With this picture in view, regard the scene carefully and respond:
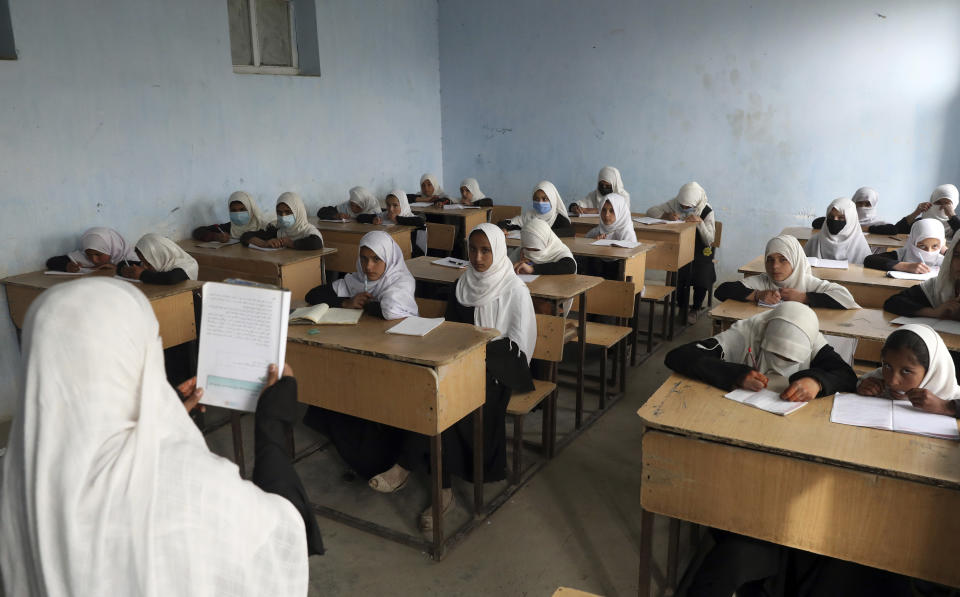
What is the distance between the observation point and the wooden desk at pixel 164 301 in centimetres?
371

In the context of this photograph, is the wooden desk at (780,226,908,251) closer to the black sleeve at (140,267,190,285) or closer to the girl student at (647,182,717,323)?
the girl student at (647,182,717,323)

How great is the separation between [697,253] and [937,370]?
3.83m

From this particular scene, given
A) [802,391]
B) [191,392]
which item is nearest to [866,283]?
[802,391]

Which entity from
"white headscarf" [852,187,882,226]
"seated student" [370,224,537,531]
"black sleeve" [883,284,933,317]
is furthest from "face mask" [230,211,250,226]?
"white headscarf" [852,187,882,226]

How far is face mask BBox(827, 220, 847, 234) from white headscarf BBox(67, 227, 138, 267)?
15.4 ft

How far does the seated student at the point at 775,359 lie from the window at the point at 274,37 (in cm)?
485

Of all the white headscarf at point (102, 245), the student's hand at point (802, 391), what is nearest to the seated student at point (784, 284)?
the student's hand at point (802, 391)

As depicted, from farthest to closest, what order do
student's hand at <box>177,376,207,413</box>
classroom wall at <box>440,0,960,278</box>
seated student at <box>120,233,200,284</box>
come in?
1. classroom wall at <box>440,0,960,278</box>
2. seated student at <box>120,233,200,284</box>
3. student's hand at <box>177,376,207,413</box>

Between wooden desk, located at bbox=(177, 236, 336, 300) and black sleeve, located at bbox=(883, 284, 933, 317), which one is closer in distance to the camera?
black sleeve, located at bbox=(883, 284, 933, 317)

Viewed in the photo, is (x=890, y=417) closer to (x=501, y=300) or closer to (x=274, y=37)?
(x=501, y=300)

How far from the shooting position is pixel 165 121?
514cm

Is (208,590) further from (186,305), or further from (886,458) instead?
(186,305)

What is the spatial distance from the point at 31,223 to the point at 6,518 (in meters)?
3.84

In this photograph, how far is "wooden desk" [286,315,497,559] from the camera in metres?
2.52
